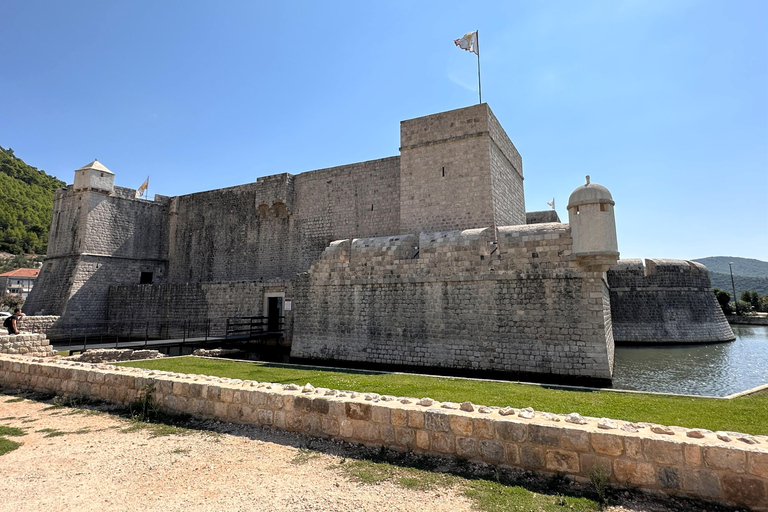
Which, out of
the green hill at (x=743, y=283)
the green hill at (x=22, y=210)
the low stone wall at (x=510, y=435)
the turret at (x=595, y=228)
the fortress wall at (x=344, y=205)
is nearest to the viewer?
the low stone wall at (x=510, y=435)

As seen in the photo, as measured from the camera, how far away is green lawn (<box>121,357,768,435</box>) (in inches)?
206

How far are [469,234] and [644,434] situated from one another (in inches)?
326

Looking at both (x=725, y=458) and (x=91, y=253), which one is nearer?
(x=725, y=458)

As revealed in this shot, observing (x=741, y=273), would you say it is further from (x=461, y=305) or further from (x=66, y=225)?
(x=66, y=225)

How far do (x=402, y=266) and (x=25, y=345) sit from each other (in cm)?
1044

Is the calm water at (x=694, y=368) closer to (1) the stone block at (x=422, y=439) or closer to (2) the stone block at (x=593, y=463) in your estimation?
(2) the stone block at (x=593, y=463)

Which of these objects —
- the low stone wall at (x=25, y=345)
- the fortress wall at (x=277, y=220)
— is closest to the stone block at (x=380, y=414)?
the low stone wall at (x=25, y=345)

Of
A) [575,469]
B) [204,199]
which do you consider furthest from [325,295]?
[204,199]

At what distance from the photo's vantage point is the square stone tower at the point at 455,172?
13.2 meters

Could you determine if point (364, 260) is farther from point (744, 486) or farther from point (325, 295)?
point (744, 486)

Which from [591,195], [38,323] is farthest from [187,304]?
[591,195]

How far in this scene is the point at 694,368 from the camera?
12.5 m

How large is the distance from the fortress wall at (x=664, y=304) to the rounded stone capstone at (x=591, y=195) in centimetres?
1337

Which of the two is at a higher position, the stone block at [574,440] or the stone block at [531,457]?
the stone block at [574,440]
